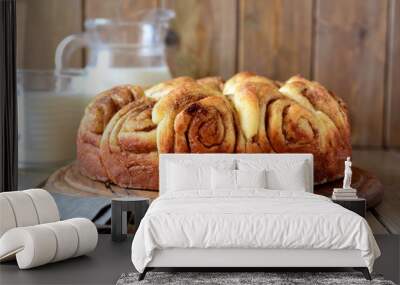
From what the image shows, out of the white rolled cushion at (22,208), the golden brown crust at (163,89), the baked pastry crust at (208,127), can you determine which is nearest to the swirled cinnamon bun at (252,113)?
the baked pastry crust at (208,127)

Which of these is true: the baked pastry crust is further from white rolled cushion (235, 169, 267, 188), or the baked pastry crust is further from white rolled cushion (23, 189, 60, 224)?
white rolled cushion (23, 189, 60, 224)

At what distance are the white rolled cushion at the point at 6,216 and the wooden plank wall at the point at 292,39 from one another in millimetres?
1541

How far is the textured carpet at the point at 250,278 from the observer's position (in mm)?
2379

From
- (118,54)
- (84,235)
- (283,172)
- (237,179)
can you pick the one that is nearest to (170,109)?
(237,179)

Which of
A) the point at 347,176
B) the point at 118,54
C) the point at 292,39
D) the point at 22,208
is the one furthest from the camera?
the point at 292,39

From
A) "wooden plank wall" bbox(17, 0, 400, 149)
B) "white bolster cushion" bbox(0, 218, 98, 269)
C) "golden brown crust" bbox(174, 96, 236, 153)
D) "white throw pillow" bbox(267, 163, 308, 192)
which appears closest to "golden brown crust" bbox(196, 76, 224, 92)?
"golden brown crust" bbox(174, 96, 236, 153)

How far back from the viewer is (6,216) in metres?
2.69

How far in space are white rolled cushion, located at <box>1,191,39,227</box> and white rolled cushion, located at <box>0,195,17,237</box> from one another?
0.05 ft

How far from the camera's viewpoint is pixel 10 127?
3314 mm

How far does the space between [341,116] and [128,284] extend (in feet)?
4.02

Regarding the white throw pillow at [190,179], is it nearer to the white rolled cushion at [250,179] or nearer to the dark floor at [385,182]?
the white rolled cushion at [250,179]

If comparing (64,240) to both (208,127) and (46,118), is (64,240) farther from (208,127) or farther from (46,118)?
(46,118)

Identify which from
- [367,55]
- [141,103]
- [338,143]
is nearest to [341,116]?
[338,143]

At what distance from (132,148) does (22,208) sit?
49 cm
